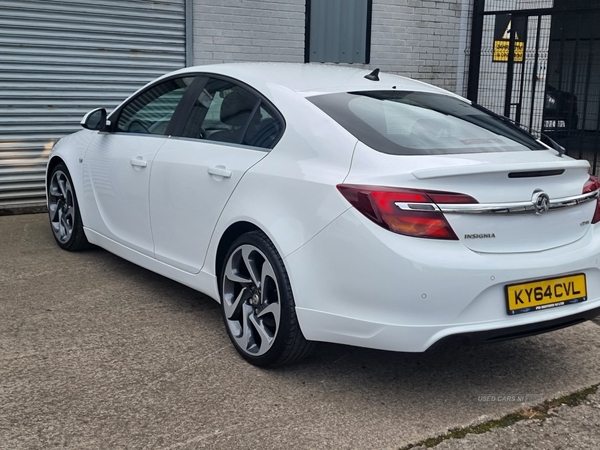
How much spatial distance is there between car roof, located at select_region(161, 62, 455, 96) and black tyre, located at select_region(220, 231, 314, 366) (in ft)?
2.78

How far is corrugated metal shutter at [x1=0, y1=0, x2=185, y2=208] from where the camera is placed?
23.9 feet

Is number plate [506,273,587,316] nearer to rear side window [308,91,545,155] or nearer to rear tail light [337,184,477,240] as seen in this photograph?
rear tail light [337,184,477,240]

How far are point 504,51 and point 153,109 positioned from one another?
7.72 m

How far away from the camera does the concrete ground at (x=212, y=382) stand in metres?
2.87

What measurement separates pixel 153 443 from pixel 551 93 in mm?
10044

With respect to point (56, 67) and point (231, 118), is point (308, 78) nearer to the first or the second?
point (231, 118)

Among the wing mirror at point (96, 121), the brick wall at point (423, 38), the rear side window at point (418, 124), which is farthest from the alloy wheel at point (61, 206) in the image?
the brick wall at point (423, 38)

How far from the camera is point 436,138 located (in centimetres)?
332

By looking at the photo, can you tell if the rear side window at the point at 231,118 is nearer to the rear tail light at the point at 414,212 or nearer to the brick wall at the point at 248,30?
the rear tail light at the point at 414,212

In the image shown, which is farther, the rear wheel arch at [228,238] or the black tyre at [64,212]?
the black tyre at [64,212]

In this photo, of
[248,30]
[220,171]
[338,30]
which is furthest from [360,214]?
[338,30]

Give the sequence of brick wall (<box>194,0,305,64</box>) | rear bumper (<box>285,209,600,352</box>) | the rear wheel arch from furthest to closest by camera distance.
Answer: brick wall (<box>194,0,305,64</box>) → the rear wheel arch → rear bumper (<box>285,209,600,352</box>)

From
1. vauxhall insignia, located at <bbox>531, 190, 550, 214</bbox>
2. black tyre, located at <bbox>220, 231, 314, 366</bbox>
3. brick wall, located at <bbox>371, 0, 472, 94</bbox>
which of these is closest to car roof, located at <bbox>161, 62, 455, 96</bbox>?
black tyre, located at <bbox>220, 231, 314, 366</bbox>

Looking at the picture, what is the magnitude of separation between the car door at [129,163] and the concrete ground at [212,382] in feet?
1.60
